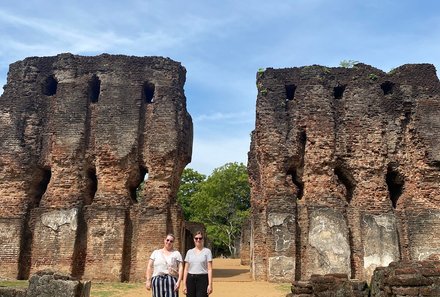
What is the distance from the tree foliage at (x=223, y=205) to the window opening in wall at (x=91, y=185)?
2243 centimetres

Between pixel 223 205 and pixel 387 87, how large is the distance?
77.9 ft

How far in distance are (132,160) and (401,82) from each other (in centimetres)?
1116

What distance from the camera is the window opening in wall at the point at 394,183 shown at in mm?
17375

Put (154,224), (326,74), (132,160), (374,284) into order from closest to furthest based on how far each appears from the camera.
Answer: (374,284) < (154,224) < (132,160) < (326,74)

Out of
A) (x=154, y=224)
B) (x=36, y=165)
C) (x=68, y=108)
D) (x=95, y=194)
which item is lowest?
(x=154, y=224)

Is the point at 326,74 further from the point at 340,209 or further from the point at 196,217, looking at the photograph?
the point at 196,217

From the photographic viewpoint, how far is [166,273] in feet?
23.2

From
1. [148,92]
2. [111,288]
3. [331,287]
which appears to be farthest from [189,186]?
[331,287]

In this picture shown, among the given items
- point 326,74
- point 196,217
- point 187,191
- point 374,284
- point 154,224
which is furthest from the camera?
point 187,191

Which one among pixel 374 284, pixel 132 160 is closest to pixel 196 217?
pixel 132 160

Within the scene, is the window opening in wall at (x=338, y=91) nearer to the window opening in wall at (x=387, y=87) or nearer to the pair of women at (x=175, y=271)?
the window opening in wall at (x=387, y=87)

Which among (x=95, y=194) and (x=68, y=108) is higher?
(x=68, y=108)

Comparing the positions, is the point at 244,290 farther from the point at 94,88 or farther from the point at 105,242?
the point at 94,88

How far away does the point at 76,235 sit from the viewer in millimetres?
16078
